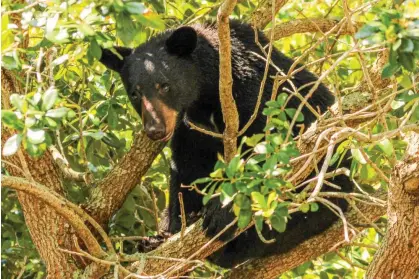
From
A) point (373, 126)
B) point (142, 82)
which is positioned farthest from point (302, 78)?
point (373, 126)

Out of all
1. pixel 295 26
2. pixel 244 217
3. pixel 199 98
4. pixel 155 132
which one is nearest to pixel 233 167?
pixel 244 217

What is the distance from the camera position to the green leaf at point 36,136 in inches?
135

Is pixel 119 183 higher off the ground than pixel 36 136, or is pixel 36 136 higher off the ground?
pixel 36 136

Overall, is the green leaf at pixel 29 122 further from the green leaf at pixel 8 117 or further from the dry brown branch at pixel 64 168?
the dry brown branch at pixel 64 168

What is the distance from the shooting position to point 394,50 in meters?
3.32

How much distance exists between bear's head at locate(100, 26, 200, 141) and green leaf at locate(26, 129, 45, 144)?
271cm

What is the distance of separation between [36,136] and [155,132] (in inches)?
98.3

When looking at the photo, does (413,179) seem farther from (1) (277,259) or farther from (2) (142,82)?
(2) (142,82)

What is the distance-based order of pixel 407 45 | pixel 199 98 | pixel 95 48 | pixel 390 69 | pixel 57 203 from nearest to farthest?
pixel 407 45, pixel 390 69, pixel 95 48, pixel 57 203, pixel 199 98

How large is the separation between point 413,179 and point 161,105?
247 cm

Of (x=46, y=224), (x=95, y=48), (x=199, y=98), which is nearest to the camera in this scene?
(x=95, y=48)

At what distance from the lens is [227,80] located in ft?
16.0

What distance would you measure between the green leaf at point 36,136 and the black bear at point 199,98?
8.16 feet

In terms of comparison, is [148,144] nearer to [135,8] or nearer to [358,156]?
[358,156]
